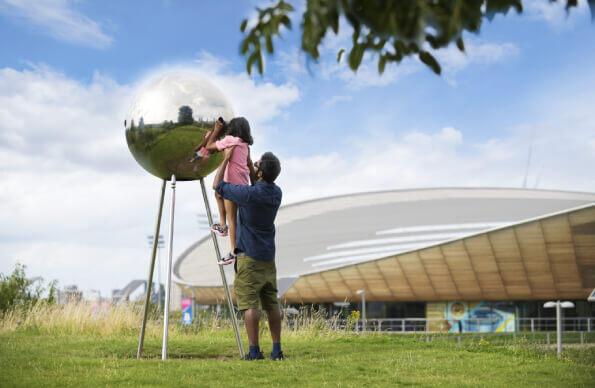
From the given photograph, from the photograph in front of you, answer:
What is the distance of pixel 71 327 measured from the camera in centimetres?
1370

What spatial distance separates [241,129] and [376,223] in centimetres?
4058

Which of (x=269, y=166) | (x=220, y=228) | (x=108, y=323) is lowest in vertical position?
(x=108, y=323)

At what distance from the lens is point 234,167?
297 inches

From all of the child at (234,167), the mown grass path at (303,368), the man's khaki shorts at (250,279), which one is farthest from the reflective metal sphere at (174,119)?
the mown grass path at (303,368)

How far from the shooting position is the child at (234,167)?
7.53 m

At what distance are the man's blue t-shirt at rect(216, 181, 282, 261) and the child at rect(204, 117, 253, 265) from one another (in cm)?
9

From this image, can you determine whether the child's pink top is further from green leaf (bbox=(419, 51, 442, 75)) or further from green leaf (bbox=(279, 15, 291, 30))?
green leaf (bbox=(419, 51, 442, 75))

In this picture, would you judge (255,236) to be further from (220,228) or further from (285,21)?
(285,21)

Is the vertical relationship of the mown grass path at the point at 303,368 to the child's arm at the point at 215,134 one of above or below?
below

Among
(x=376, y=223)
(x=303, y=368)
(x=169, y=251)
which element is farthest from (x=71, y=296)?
(x=376, y=223)

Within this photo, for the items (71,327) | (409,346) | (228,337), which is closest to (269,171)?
(409,346)

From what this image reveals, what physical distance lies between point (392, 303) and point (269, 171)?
35.7 metres

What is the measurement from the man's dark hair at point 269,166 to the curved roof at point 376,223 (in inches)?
1020

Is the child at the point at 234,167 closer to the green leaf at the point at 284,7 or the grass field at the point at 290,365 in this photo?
the grass field at the point at 290,365
